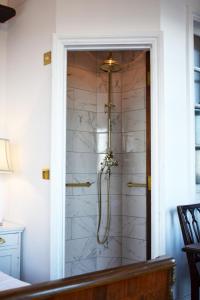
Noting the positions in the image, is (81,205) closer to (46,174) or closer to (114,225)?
(114,225)

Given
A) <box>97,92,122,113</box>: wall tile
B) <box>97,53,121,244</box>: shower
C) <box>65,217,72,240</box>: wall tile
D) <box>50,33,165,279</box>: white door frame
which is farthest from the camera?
<box>97,92,122,113</box>: wall tile

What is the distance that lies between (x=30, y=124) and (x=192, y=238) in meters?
1.58

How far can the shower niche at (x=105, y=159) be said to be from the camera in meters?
3.60

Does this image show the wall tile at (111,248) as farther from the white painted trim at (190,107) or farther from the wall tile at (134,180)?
the white painted trim at (190,107)

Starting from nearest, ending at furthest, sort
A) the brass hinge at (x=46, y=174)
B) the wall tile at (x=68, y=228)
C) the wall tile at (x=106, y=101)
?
the brass hinge at (x=46, y=174) < the wall tile at (x=68, y=228) < the wall tile at (x=106, y=101)

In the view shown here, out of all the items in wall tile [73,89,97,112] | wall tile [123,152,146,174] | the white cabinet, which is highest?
wall tile [73,89,97,112]

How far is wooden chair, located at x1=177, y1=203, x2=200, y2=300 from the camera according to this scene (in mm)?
2180

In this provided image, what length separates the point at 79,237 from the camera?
361 centimetres

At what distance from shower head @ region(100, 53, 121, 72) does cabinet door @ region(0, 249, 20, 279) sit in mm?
2070

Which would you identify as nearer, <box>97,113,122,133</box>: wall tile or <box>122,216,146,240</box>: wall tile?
<box>122,216,146,240</box>: wall tile

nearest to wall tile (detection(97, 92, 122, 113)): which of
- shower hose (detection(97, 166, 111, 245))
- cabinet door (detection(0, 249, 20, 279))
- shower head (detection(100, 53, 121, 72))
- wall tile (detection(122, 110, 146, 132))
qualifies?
wall tile (detection(122, 110, 146, 132))

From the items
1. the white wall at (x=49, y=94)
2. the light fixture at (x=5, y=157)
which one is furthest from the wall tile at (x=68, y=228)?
the light fixture at (x=5, y=157)

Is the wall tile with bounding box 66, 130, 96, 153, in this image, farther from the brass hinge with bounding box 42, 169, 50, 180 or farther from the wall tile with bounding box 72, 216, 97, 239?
the brass hinge with bounding box 42, 169, 50, 180

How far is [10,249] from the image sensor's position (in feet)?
9.28
